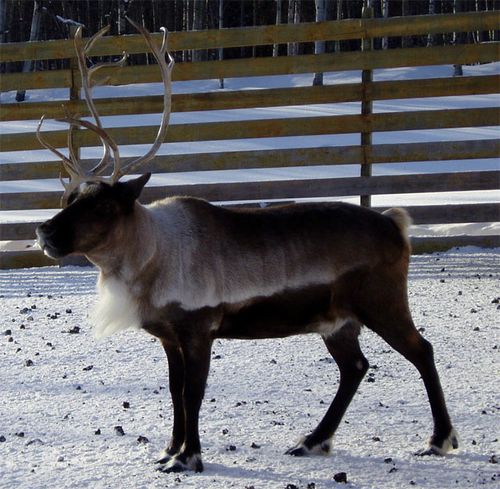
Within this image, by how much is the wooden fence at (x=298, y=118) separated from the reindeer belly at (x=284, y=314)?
4.52m

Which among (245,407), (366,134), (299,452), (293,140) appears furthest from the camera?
(293,140)

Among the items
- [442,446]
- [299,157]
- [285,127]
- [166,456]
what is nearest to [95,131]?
[166,456]

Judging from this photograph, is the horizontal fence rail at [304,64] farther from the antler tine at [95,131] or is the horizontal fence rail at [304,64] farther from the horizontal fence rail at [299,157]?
the antler tine at [95,131]

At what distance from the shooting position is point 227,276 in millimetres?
4391

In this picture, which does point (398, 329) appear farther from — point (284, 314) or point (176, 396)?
point (176, 396)

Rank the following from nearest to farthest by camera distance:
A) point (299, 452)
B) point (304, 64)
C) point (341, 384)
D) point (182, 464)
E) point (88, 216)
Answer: point (182, 464), point (88, 216), point (299, 452), point (341, 384), point (304, 64)

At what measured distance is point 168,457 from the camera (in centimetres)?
434

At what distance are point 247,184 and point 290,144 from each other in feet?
31.6

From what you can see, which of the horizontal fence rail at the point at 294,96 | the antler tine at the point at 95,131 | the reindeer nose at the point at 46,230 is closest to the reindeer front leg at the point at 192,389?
the reindeer nose at the point at 46,230

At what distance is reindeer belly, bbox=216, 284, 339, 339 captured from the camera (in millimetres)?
4418

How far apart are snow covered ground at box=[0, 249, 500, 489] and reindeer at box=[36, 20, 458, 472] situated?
0.58 feet

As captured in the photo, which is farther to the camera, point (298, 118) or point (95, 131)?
point (298, 118)

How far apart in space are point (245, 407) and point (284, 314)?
2.55ft

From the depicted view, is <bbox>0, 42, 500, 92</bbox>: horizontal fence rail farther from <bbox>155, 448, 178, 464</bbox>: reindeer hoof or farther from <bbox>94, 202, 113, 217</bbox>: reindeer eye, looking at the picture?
<bbox>155, 448, 178, 464</bbox>: reindeer hoof
